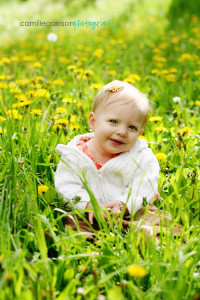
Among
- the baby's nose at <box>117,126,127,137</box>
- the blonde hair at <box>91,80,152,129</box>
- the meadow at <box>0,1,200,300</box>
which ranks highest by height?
the blonde hair at <box>91,80,152,129</box>

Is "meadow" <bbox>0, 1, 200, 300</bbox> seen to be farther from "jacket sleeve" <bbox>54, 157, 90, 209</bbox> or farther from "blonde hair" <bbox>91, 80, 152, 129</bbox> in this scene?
"blonde hair" <bbox>91, 80, 152, 129</bbox>

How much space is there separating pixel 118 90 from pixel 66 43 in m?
3.92

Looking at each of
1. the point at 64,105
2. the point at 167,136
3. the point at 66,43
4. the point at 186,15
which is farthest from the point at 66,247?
the point at 186,15

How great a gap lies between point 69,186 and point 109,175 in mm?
200

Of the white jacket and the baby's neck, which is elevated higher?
the baby's neck

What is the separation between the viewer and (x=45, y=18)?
7.57 meters

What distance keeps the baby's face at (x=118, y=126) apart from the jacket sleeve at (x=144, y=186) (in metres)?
0.12

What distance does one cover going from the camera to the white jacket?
1776 millimetres

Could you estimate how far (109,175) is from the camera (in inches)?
72.7

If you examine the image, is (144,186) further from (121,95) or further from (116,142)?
(121,95)

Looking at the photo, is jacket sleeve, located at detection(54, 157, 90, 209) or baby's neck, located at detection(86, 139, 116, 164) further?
baby's neck, located at detection(86, 139, 116, 164)

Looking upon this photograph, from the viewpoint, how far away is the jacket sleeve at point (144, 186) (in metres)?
1.72

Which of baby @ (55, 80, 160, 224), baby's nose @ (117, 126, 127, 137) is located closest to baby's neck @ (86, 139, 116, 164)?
baby @ (55, 80, 160, 224)

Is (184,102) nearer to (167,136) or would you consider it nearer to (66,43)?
(167,136)
